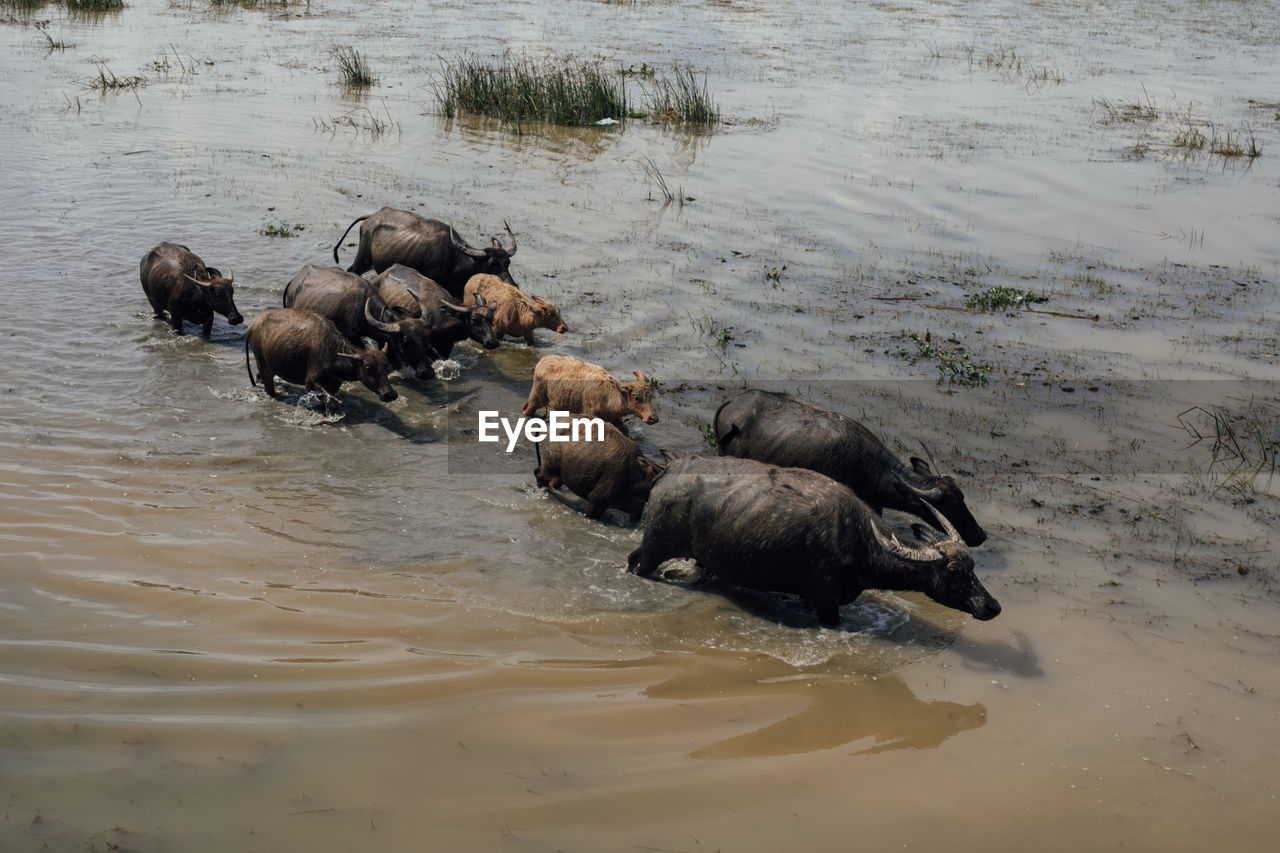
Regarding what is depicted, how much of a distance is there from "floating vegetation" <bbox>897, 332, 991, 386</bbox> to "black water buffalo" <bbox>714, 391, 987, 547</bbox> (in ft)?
9.32

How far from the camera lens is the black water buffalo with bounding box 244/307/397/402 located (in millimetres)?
9391

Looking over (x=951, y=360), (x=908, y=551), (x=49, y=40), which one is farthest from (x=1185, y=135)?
(x=49, y=40)

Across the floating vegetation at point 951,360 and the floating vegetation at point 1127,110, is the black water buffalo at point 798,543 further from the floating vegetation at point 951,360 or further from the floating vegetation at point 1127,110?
the floating vegetation at point 1127,110

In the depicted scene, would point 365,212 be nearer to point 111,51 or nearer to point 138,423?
point 138,423

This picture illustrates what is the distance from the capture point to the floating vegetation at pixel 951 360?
10289mm

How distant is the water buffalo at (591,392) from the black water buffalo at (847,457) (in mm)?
1242

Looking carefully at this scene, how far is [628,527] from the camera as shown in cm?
777

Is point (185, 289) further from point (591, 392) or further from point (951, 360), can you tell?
point (951, 360)

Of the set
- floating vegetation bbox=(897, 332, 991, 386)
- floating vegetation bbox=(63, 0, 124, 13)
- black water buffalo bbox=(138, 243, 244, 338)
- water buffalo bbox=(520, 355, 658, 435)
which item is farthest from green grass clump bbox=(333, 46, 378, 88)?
water buffalo bbox=(520, 355, 658, 435)

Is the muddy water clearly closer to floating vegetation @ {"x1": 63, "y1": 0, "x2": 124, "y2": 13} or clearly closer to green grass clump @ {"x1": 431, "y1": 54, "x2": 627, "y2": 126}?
green grass clump @ {"x1": 431, "y1": 54, "x2": 627, "y2": 126}

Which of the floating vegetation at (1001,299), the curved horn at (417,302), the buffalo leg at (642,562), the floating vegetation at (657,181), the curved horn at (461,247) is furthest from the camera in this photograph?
the floating vegetation at (657,181)

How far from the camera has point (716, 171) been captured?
17719 millimetres

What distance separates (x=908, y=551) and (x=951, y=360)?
14.7ft

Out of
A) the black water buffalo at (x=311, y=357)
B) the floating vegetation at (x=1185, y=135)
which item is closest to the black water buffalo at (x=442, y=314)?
the black water buffalo at (x=311, y=357)
